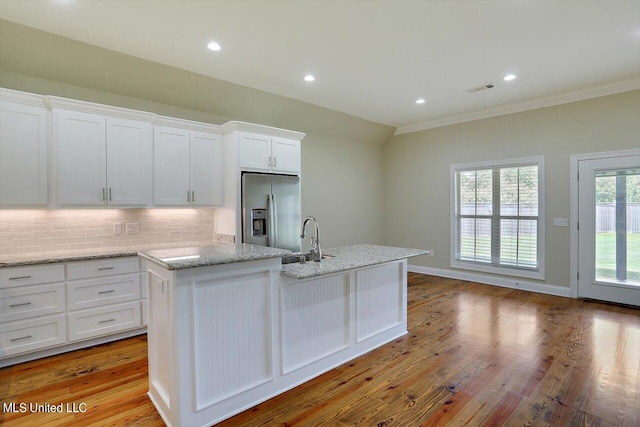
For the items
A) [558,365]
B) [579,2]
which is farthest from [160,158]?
[558,365]

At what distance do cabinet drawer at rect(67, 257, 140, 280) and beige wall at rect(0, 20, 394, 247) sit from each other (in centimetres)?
172

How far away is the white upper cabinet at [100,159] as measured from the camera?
10.3ft

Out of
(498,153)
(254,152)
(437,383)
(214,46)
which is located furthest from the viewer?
(498,153)

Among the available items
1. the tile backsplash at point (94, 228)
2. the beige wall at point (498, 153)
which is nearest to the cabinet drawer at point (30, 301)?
the tile backsplash at point (94, 228)

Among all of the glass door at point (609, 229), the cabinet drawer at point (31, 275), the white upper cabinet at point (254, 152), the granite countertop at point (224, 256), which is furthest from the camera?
the glass door at point (609, 229)

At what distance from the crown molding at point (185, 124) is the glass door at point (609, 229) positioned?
16.7 feet

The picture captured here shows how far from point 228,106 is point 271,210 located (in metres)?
1.51

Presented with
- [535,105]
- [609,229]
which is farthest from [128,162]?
[609,229]

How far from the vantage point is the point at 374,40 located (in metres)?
3.13

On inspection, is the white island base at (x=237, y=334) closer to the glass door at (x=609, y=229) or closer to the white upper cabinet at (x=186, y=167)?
the white upper cabinet at (x=186, y=167)

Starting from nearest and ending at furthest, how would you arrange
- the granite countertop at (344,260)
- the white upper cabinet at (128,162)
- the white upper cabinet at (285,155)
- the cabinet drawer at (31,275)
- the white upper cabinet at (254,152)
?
the granite countertop at (344,260) < the cabinet drawer at (31,275) < the white upper cabinet at (128,162) < the white upper cabinet at (254,152) < the white upper cabinet at (285,155)

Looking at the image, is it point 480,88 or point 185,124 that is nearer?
point 185,124

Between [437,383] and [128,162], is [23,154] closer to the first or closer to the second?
[128,162]

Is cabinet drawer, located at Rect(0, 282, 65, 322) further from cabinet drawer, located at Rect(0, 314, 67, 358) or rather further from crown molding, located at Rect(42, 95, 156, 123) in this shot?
crown molding, located at Rect(42, 95, 156, 123)
